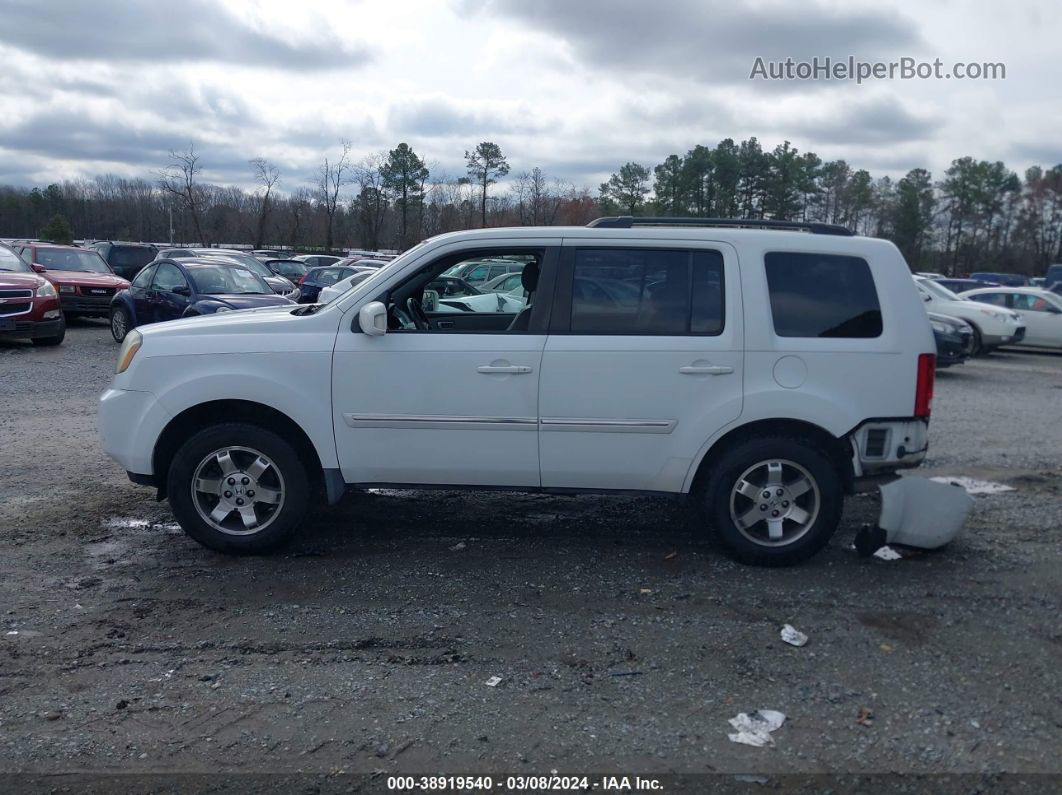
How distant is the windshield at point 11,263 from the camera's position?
687 inches

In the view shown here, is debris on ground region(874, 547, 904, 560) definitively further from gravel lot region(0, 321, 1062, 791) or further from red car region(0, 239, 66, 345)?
red car region(0, 239, 66, 345)

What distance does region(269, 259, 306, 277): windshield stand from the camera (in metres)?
33.7

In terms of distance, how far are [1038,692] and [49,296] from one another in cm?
1722

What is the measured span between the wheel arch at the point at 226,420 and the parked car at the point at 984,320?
56.2ft

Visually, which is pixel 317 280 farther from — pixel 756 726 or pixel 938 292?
pixel 756 726

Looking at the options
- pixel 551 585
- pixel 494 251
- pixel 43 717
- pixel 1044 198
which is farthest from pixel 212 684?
pixel 1044 198

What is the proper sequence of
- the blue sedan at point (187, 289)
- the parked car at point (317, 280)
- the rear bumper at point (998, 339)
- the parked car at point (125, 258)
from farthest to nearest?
the parked car at point (125, 258) < the parked car at point (317, 280) < the rear bumper at point (998, 339) < the blue sedan at point (187, 289)

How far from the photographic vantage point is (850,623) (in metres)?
4.98

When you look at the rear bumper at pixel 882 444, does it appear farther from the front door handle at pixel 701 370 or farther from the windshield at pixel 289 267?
the windshield at pixel 289 267

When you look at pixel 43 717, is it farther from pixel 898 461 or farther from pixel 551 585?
pixel 898 461

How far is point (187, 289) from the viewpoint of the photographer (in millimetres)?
15445

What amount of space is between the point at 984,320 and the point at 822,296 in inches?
654

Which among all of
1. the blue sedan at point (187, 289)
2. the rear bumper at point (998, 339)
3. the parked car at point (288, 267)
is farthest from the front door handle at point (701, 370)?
the parked car at point (288, 267)

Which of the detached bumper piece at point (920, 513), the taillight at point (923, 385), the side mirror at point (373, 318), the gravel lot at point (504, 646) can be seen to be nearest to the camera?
the gravel lot at point (504, 646)
